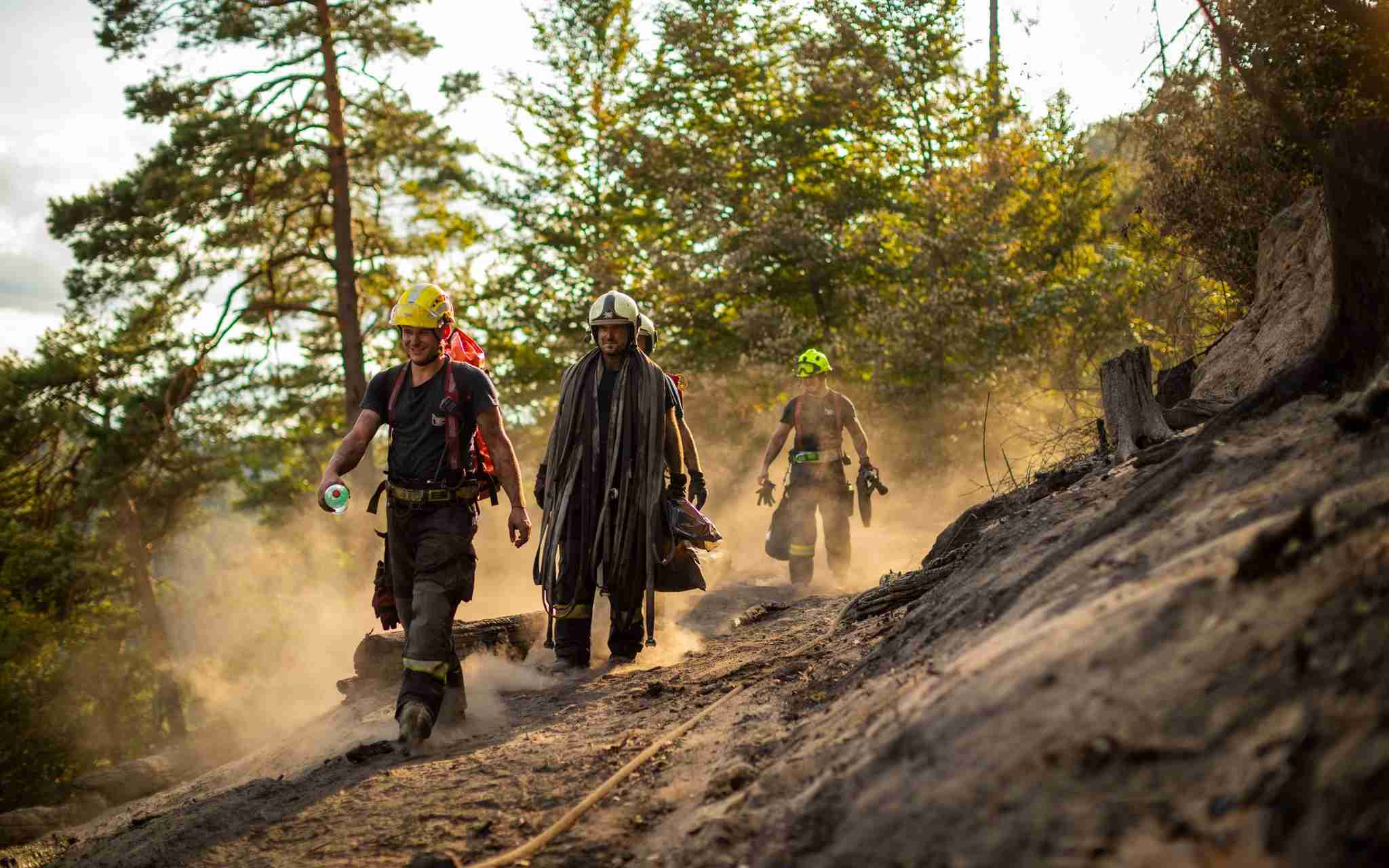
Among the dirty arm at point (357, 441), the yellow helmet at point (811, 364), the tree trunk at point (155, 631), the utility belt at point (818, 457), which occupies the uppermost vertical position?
the yellow helmet at point (811, 364)

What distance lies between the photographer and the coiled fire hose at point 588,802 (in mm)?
3994

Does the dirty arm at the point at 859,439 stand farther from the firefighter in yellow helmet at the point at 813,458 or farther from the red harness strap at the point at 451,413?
the red harness strap at the point at 451,413

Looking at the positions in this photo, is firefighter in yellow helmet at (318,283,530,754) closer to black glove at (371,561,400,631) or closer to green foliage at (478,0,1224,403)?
black glove at (371,561,400,631)

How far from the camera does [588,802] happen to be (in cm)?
446

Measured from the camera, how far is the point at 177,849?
15.7 feet

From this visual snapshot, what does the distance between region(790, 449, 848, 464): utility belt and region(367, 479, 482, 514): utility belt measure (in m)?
6.21

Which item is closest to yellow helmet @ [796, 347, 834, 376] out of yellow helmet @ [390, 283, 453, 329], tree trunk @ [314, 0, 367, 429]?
yellow helmet @ [390, 283, 453, 329]

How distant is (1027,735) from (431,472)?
13.6ft

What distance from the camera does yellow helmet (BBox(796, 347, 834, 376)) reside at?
11961mm

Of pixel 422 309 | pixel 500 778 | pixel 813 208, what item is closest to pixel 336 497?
pixel 422 309

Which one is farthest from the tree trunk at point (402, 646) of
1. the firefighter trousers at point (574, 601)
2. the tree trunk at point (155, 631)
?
the tree trunk at point (155, 631)

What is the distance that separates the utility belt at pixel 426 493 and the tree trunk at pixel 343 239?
16.8 meters

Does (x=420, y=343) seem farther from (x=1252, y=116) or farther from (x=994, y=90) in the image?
(x=994, y=90)

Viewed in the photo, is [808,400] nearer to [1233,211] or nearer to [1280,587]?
[1233,211]
